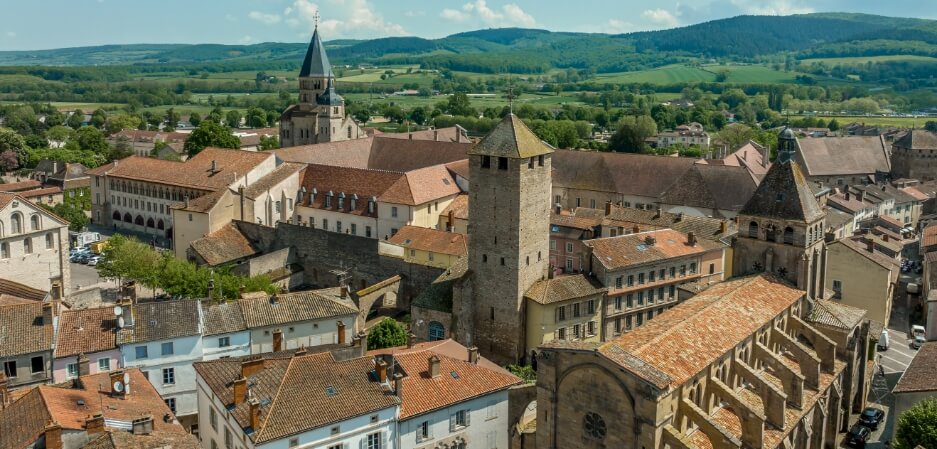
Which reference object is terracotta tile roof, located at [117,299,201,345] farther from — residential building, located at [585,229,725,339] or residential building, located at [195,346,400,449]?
residential building, located at [585,229,725,339]

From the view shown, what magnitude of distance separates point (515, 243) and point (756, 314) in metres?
16.6

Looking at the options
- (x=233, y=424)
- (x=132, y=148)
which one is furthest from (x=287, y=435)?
(x=132, y=148)

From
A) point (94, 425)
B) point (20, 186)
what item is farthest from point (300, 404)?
point (20, 186)

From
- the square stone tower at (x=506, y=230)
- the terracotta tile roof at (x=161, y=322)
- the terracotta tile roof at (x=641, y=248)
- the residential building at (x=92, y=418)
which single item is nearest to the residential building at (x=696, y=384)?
the terracotta tile roof at (x=641, y=248)

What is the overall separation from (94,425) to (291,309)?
19.7m

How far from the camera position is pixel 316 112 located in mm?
110188

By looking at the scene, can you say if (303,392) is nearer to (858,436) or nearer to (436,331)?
(436,331)

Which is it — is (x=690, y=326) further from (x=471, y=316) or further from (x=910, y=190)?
(x=910, y=190)

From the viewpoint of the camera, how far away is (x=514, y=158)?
52688 millimetres

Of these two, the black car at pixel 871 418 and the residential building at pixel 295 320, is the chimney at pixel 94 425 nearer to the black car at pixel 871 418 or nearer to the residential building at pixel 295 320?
the residential building at pixel 295 320

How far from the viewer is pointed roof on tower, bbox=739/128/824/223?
47.6 meters

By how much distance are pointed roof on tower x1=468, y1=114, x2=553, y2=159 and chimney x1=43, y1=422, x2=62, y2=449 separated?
1181 inches

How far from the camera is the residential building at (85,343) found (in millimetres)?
43594

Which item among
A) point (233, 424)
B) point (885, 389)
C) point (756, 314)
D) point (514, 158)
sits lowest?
point (885, 389)
